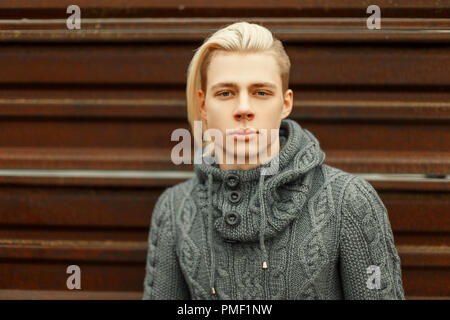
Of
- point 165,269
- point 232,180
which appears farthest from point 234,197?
point 165,269

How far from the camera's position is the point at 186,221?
1.69m

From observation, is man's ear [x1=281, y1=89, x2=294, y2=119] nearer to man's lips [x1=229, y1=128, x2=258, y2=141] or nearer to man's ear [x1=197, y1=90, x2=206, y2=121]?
man's lips [x1=229, y1=128, x2=258, y2=141]

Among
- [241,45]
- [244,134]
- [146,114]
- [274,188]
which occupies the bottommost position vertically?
[274,188]

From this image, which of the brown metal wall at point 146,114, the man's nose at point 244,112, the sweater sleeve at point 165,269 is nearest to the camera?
the man's nose at point 244,112

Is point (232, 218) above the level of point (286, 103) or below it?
below

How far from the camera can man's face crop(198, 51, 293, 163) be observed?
1.47m

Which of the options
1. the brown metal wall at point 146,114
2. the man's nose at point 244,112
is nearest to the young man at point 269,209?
the man's nose at point 244,112

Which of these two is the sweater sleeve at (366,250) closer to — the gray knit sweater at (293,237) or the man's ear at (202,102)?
the gray knit sweater at (293,237)

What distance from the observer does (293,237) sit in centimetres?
155

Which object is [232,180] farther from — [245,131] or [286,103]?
[286,103]

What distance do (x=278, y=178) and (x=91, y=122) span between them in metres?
1.22

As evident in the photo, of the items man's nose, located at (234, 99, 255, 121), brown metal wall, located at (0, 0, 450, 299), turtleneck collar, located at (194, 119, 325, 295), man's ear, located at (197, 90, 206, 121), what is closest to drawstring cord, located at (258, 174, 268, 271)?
turtleneck collar, located at (194, 119, 325, 295)

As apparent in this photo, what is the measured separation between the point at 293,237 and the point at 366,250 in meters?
0.26

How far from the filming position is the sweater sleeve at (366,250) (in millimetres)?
1491
